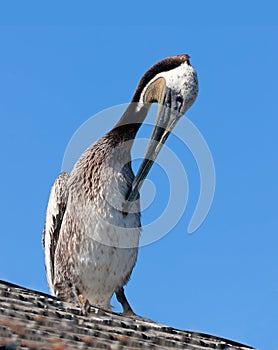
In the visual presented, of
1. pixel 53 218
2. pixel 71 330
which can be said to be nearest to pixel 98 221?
pixel 53 218

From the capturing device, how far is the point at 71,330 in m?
5.79

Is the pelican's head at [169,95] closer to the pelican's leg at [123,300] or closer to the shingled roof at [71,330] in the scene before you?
the pelican's leg at [123,300]

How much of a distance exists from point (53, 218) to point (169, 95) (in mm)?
1776

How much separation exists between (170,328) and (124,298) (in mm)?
4314

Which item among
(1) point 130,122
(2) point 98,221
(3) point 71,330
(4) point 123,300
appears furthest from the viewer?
(1) point 130,122

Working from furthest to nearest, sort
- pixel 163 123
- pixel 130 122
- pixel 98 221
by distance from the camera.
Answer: pixel 163 123 → pixel 130 122 → pixel 98 221

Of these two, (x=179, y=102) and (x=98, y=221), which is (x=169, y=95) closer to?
(x=179, y=102)

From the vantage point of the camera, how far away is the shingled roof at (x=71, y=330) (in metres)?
5.16

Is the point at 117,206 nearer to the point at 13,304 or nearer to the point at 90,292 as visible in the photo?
the point at 90,292

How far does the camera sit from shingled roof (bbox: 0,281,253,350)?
5.16m

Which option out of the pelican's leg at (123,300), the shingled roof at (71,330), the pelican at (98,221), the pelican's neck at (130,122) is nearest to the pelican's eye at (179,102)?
the pelican's neck at (130,122)

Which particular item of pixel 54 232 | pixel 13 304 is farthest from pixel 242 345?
pixel 54 232

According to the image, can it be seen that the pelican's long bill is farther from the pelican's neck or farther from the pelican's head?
the pelican's neck

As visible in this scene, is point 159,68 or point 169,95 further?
point 159,68
